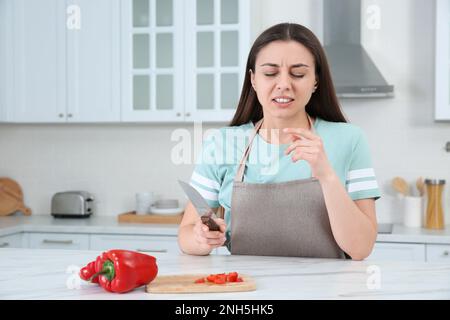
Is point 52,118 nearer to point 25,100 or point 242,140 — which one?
point 25,100

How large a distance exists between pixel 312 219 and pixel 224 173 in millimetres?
335

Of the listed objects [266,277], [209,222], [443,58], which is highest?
[443,58]

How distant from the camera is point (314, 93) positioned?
81.6 inches

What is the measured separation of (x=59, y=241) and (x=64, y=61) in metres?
1.08

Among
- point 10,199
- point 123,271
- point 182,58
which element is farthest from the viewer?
point 10,199

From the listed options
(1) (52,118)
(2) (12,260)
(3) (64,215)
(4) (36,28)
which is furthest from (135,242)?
(2) (12,260)

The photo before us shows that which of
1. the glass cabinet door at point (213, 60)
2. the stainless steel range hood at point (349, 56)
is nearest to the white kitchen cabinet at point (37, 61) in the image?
the glass cabinet door at point (213, 60)

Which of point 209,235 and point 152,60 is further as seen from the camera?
point 152,60

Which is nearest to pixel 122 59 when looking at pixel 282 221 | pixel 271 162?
pixel 271 162

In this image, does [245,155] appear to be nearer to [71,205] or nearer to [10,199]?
[71,205]

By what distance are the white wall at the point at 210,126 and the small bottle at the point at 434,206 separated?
0.60ft

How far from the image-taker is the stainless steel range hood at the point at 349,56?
3.45 metres

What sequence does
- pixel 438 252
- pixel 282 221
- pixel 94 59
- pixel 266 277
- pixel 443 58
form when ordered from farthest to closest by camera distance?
pixel 94 59 < pixel 443 58 < pixel 438 252 < pixel 282 221 < pixel 266 277

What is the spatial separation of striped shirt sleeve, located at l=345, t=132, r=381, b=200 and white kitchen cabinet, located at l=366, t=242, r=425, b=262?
134cm
